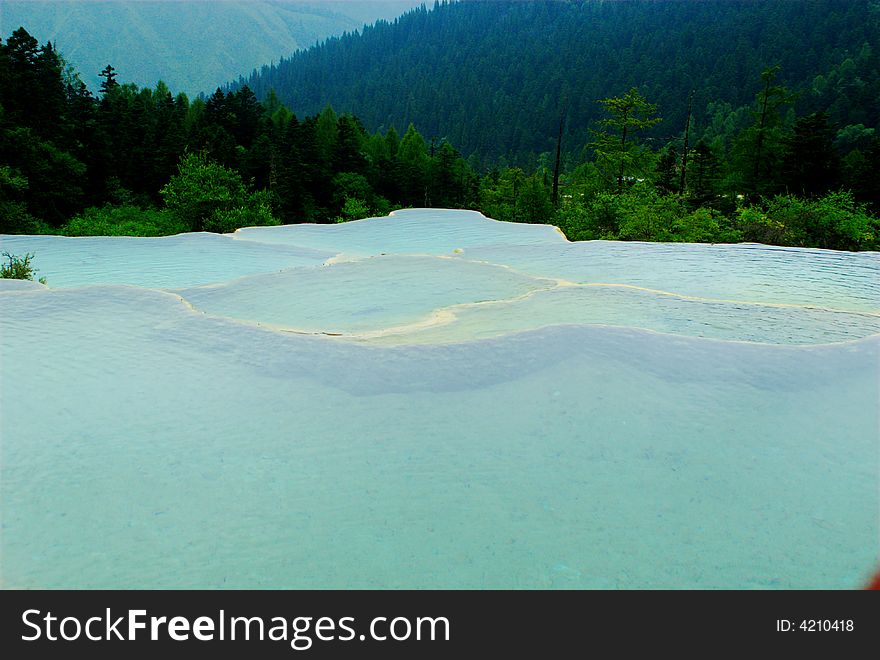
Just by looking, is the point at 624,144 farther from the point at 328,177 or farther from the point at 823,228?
the point at 328,177

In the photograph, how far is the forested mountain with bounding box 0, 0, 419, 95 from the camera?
132 meters

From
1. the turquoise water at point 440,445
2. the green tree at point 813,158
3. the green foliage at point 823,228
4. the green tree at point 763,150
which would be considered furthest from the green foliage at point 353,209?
the turquoise water at point 440,445

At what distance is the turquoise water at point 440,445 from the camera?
1.93 metres

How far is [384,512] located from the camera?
214 centimetres

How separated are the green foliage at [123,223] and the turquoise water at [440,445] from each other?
48.5 feet

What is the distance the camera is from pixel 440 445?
2.56m

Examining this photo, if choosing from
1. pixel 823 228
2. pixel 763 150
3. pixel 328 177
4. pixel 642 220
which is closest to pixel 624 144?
pixel 642 220

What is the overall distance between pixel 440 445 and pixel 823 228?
11763 mm

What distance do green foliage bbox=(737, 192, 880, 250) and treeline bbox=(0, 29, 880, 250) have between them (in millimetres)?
26

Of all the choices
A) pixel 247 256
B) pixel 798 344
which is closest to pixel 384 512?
pixel 798 344

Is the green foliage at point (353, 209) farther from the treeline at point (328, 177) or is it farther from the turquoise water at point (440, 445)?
the turquoise water at point (440, 445)
